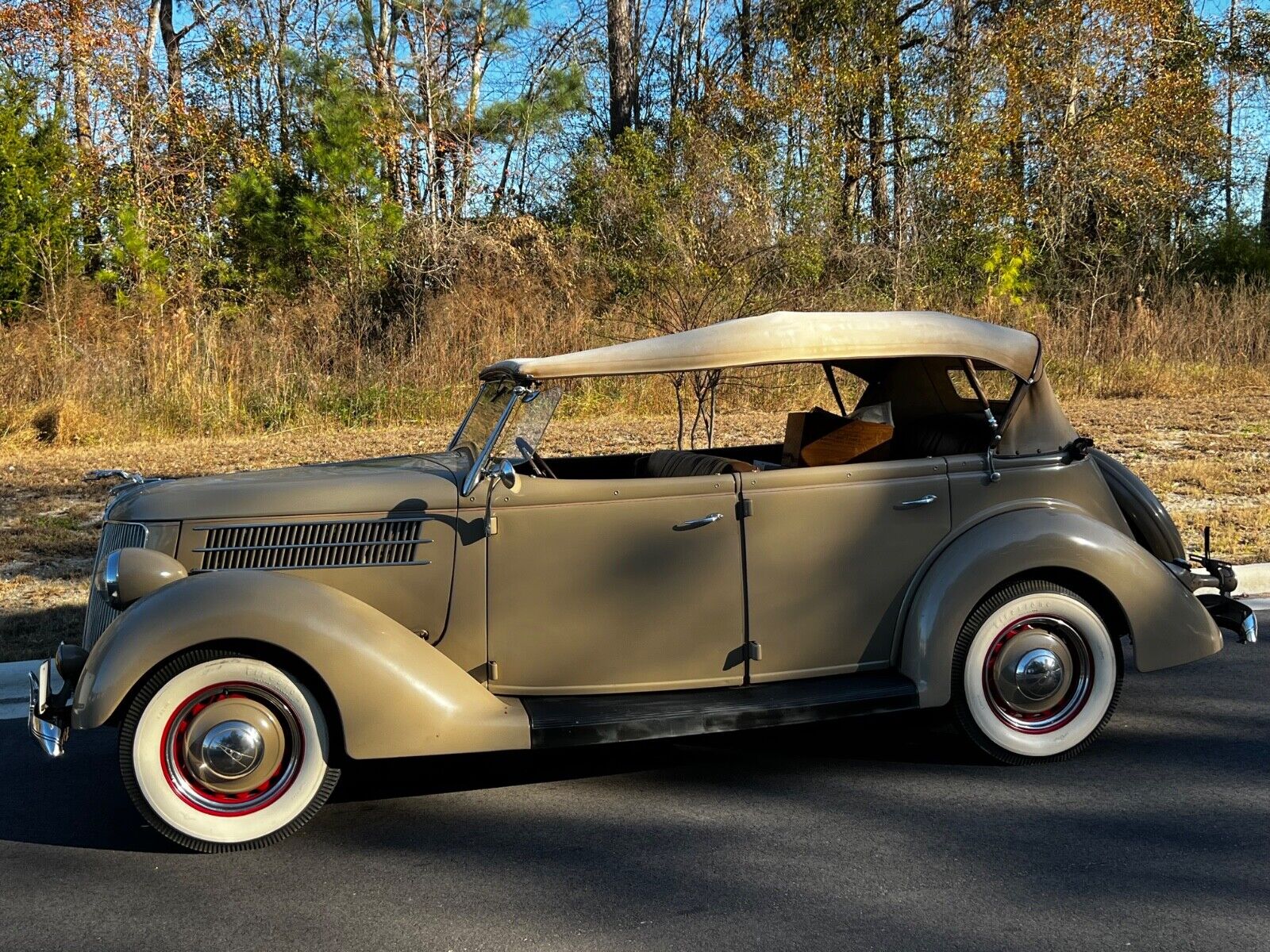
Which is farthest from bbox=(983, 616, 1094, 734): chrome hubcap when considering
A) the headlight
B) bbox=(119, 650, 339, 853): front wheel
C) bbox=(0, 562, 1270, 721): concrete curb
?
bbox=(0, 562, 1270, 721): concrete curb

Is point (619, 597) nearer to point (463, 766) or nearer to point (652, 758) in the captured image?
point (652, 758)

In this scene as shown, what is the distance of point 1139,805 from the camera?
12.6 feet

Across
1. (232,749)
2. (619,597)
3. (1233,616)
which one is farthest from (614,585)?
(1233,616)

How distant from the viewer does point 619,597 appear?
4.15 m

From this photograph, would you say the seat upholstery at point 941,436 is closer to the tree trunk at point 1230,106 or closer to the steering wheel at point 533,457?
the steering wheel at point 533,457

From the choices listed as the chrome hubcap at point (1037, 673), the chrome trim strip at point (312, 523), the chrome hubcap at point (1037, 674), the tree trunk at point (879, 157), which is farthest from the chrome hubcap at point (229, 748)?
the tree trunk at point (879, 157)

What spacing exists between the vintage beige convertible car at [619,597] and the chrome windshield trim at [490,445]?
0.01 metres

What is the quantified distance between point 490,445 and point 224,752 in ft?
4.58

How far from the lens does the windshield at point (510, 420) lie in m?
4.36

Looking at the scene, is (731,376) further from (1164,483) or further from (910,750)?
(1164,483)

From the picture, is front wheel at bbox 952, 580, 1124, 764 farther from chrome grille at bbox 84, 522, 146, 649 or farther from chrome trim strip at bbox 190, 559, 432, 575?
chrome grille at bbox 84, 522, 146, 649

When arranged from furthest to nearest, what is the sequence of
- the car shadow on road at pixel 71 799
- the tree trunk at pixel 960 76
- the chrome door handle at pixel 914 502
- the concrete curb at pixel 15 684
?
1. the tree trunk at pixel 960 76
2. the concrete curb at pixel 15 684
3. the chrome door handle at pixel 914 502
4. the car shadow on road at pixel 71 799

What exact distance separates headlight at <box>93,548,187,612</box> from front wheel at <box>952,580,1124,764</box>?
281 centimetres

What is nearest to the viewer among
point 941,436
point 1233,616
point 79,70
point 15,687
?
point 1233,616
